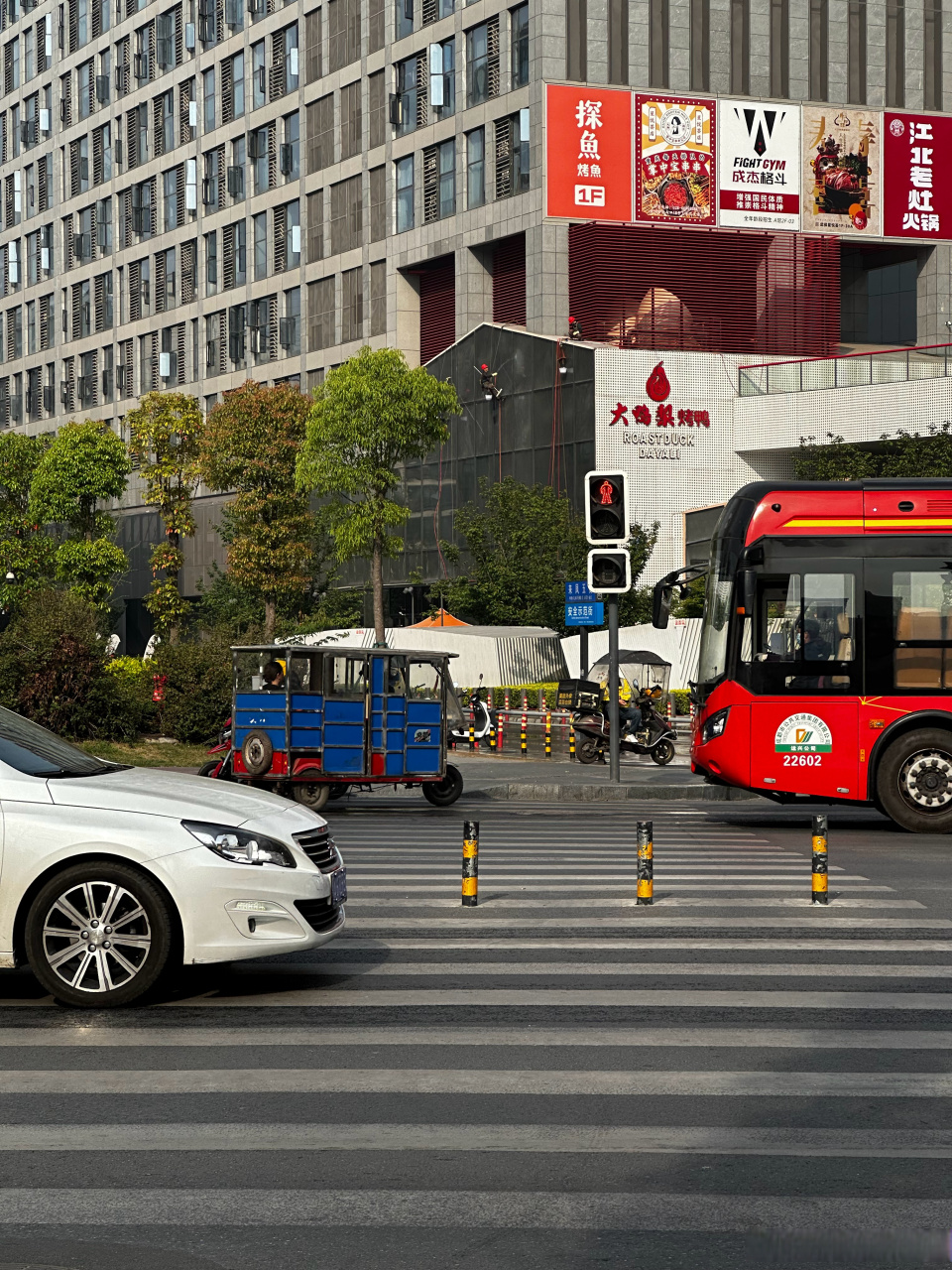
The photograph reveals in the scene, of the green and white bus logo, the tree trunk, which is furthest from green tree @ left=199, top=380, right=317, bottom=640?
the green and white bus logo

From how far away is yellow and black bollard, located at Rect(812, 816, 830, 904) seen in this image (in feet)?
37.2

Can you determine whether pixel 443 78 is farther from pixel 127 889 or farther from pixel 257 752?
pixel 127 889

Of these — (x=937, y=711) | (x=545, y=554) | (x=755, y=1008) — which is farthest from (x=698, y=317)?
(x=755, y=1008)

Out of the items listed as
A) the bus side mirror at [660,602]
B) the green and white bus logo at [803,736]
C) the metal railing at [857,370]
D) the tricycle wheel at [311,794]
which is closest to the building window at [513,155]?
the metal railing at [857,370]

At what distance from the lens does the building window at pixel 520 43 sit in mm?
57906

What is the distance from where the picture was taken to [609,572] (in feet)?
72.1

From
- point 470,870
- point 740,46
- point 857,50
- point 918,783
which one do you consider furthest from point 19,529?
point 470,870

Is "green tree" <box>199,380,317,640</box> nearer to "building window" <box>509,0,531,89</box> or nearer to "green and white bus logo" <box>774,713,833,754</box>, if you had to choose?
"building window" <box>509,0,531,89</box>

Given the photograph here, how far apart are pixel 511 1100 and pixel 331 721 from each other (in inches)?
579

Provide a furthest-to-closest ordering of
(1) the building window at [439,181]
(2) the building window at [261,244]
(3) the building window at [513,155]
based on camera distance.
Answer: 1. (2) the building window at [261,244]
2. (1) the building window at [439,181]
3. (3) the building window at [513,155]

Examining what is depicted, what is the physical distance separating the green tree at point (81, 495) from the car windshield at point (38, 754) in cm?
4863

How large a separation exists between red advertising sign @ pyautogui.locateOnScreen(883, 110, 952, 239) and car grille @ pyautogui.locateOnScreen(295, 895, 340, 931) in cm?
5620

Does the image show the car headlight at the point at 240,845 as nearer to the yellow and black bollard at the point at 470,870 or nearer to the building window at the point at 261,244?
the yellow and black bollard at the point at 470,870

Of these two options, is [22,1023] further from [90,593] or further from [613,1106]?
[90,593]
